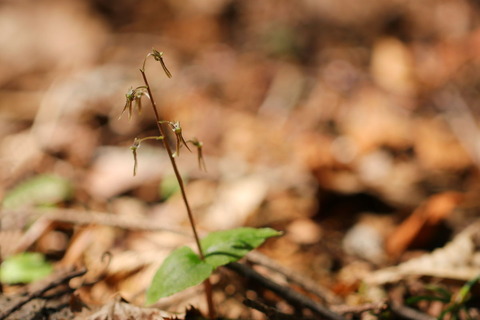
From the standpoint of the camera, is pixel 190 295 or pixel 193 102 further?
pixel 193 102

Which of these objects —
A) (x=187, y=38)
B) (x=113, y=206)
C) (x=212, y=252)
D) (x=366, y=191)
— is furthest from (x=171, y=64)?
(x=212, y=252)

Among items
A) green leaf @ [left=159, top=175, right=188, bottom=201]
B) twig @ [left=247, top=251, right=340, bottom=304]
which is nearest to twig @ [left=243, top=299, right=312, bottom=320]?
twig @ [left=247, top=251, right=340, bottom=304]

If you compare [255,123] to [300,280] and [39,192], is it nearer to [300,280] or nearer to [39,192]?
[39,192]

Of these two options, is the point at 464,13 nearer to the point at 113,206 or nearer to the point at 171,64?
the point at 171,64

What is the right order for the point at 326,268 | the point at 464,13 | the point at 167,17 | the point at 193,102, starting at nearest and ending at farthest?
1. the point at 326,268
2. the point at 193,102
3. the point at 464,13
4. the point at 167,17

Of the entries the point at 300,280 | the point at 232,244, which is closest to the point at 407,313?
the point at 300,280
